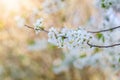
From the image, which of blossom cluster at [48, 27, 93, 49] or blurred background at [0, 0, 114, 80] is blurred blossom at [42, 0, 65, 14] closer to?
blurred background at [0, 0, 114, 80]

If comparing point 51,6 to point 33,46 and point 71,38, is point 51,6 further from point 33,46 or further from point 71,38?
point 71,38

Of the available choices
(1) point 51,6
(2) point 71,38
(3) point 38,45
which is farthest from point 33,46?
(2) point 71,38

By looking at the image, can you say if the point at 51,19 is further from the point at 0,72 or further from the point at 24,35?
the point at 0,72

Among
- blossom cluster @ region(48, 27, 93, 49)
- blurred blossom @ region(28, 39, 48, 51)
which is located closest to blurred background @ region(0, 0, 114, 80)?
blurred blossom @ region(28, 39, 48, 51)

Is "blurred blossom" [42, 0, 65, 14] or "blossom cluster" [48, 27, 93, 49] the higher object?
"blurred blossom" [42, 0, 65, 14]

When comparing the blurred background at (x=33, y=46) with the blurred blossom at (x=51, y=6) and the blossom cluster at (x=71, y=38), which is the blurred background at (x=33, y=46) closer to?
the blurred blossom at (x=51, y=6)

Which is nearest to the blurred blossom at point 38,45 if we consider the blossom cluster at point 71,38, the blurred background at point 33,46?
the blurred background at point 33,46

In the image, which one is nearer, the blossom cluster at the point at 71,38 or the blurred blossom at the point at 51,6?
the blossom cluster at the point at 71,38

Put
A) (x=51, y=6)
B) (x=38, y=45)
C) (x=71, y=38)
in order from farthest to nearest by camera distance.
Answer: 1. (x=38, y=45)
2. (x=51, y=6)
3. (x=71, y=38)
